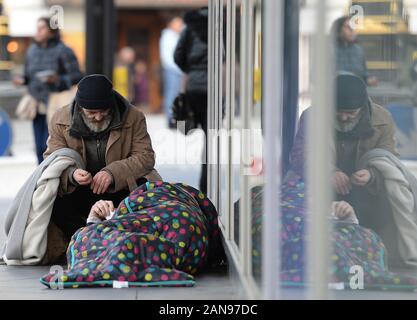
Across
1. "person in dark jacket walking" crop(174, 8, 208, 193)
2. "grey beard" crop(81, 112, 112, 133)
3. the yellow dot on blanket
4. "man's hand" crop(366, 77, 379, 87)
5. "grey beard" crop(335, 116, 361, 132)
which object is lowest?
the yellow dot on blanket

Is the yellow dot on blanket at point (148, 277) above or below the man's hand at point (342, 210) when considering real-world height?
below

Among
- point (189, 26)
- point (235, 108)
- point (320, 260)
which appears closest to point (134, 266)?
point (235, 108)

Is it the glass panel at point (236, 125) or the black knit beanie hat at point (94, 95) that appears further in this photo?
the black knit beanie hat at point (94, 95)

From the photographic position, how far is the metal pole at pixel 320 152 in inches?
145

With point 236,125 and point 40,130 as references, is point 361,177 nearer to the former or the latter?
point 236,125

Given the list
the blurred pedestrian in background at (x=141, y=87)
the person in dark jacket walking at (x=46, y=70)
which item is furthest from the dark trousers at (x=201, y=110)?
the blurred pedestrian in background at (x=141, y=87)

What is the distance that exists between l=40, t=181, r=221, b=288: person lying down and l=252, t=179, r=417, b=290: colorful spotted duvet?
779 mm

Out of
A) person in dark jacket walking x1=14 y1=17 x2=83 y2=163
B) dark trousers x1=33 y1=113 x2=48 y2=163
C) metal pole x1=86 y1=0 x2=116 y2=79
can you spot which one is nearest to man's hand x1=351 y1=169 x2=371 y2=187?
person in dark jacket walking x1=14 y1=17 x2=83 y2=163

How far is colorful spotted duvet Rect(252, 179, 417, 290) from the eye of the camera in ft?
14.4

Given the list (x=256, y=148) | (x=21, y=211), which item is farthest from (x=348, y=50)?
(x=21, y=211)

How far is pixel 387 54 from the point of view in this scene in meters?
5.55

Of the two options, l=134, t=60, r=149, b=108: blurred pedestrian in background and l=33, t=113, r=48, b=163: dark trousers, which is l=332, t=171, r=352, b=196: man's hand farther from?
l=134, t=60, r=149, b=108: blurred pedestrian in background

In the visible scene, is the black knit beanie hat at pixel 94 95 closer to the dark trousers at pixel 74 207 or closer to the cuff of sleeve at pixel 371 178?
the dark trousers at pixel 74 207
